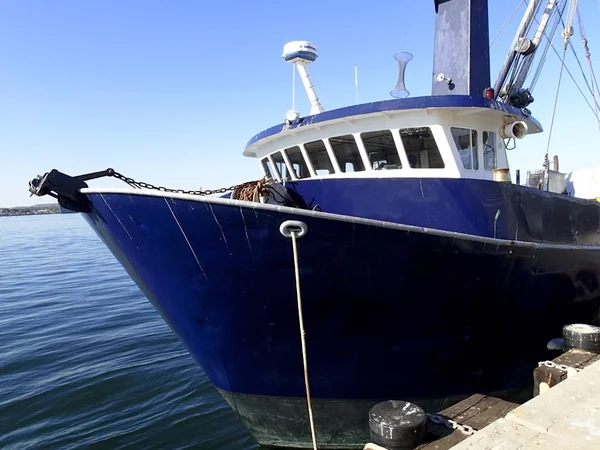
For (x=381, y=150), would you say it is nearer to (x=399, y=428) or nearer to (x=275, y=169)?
(x=275, y=169)

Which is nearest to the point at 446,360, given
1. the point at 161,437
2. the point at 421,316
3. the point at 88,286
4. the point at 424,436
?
the point at 421,316

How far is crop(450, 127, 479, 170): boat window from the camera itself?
539 cm

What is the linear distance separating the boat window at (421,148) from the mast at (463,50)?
5.96 ft

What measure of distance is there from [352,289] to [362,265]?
0.25 metres

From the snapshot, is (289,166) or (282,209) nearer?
(282,209)

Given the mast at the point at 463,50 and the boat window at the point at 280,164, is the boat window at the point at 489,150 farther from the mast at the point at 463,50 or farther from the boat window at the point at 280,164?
the boat window at the point at 280,164

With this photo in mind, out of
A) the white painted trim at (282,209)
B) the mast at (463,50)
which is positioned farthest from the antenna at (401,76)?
the white painted trim at (282,209)

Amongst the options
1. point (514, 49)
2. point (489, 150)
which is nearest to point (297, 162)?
point (489, 150)

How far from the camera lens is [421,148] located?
5457 millimetres

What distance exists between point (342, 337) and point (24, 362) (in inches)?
280

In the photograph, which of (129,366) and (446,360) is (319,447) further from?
(129,366)

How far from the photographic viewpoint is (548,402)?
312 centimetres

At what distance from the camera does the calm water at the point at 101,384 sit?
5367mm

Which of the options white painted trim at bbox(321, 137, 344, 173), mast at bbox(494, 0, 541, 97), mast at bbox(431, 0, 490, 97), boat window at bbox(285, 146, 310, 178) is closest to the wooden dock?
white painted trim at bbox(321, 137, 344, 173)
